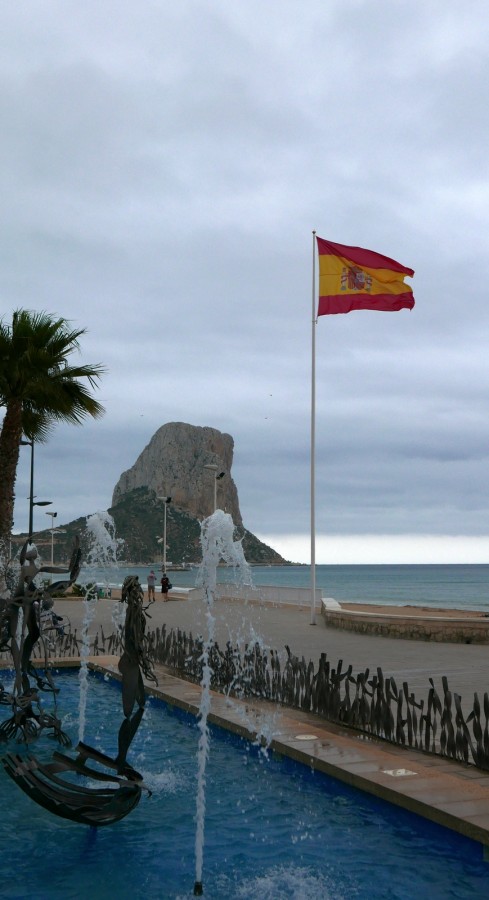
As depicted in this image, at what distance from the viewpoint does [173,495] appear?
145m

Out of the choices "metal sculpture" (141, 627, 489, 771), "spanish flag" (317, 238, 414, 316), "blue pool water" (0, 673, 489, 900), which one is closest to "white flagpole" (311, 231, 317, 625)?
"spanish flag" (317, 238, 414, 316)

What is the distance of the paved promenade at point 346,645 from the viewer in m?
12.7

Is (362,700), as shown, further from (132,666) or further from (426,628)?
(426,628)

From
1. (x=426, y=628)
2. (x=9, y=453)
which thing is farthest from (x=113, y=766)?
A: (x=426, y=628)

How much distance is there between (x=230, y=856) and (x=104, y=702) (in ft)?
20.7

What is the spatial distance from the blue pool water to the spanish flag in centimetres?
1608

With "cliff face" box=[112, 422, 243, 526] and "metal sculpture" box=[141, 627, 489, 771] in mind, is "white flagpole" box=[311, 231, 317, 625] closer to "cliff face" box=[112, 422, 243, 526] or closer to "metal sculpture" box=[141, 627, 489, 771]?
"metal sculpture" box=[141, 627, 489, 771]

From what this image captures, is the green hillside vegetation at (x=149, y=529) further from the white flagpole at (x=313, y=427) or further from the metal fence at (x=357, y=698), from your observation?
the metal fence at (x=357, y=698)

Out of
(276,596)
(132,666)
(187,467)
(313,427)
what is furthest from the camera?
(187,467)

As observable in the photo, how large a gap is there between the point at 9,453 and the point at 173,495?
12995cm

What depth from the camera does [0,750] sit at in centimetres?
877

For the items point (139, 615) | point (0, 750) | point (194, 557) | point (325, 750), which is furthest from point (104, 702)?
point (194, 557)

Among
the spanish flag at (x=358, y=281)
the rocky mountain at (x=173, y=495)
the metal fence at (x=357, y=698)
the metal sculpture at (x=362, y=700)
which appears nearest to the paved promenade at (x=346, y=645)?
the metal fence at (x=357, y=698)

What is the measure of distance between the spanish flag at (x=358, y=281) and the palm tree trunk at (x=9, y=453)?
9787 millimetres
